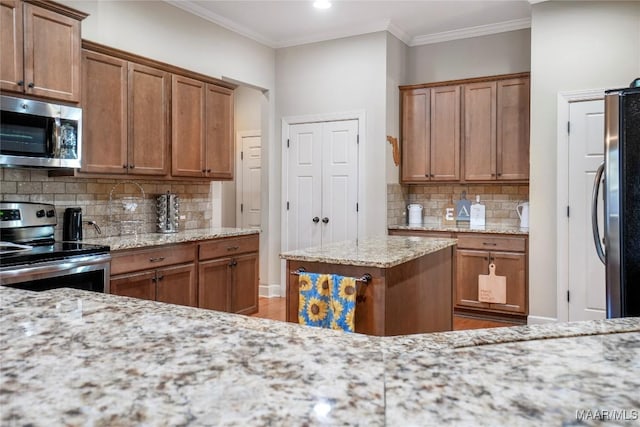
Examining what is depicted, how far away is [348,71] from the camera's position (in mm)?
5164

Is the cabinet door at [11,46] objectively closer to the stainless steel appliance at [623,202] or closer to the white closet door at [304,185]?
the white closet door at [304,185]

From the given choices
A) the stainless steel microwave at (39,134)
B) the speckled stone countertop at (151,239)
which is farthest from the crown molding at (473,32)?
the stainless steel microwave at (39,134)

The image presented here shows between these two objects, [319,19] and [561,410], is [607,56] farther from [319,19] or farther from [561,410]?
[561,410]

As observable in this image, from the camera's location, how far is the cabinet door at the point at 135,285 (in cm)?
310

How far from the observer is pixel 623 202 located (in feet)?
6.97

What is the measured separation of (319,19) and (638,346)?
458 centimetres

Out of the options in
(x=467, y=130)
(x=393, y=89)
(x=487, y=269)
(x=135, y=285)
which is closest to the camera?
(x=135, y=285)

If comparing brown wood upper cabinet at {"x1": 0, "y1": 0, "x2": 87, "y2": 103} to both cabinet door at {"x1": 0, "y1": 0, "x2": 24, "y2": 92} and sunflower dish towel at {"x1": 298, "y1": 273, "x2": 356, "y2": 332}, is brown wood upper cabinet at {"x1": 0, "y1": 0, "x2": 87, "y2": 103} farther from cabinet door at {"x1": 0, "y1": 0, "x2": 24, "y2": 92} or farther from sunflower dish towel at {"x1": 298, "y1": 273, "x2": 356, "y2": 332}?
sunflower dish towel at {"x1": 298, "y1": 273, "x2": 356, "y2": 332}

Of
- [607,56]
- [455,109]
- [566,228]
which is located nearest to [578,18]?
[607,56]

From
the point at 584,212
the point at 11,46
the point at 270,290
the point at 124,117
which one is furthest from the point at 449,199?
the point at 11,46

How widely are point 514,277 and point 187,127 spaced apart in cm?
330

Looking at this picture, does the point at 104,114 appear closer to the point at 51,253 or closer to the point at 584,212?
the point at 51,253

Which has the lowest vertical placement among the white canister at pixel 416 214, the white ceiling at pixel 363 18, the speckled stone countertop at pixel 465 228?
the speckled stone countertop at pixel 465 228

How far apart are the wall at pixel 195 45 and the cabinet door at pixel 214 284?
0.92 m
